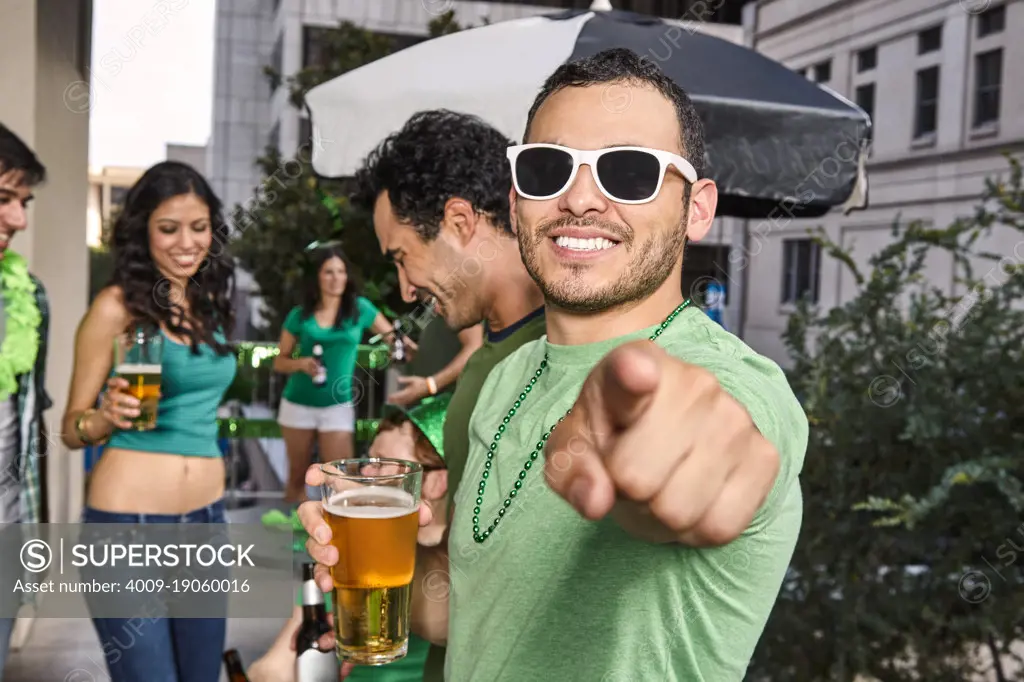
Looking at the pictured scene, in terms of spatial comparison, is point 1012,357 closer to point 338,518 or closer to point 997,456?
point 997,456

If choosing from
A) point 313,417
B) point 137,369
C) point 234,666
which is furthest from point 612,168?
point 313,417

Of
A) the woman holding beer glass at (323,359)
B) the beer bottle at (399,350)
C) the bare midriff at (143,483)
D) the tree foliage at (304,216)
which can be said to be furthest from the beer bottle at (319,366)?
the bare midriff at (143,483)

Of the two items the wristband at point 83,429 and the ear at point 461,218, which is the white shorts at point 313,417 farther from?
the ear at point 461,218

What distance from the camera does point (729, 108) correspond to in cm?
267

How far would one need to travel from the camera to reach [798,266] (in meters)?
6.00

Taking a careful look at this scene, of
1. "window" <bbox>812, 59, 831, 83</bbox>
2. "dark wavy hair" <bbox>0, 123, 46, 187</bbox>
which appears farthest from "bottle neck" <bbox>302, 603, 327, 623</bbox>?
"window" <bbox>812, 59, 831, 83</bbox>

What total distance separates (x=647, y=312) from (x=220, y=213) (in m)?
2.16

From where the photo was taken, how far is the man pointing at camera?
903 mm

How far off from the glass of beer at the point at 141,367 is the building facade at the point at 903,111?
8.22ft

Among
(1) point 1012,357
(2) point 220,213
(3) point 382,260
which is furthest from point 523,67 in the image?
(3) point 382,260

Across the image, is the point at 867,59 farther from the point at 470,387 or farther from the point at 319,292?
the point at 470,387

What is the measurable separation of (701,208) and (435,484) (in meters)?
0.73

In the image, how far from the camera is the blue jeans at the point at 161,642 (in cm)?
238

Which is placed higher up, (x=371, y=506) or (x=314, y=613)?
(x=371, y=506)
